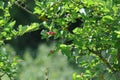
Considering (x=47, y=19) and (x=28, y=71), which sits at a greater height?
(x=47, y=19)

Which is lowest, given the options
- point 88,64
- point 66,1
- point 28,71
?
point 28,71

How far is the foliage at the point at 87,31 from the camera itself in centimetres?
239

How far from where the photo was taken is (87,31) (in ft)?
8.21

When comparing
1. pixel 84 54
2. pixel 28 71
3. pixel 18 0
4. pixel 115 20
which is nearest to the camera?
pixel 115 20

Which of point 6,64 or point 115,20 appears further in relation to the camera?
point 6,64

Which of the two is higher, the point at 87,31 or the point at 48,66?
the point at 87,31

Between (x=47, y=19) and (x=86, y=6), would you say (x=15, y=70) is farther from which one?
(x=86, y=6)

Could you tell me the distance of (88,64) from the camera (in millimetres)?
2693

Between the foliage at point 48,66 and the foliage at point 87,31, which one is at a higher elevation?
the foliage at point 87,31

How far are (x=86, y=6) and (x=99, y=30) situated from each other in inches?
5.6

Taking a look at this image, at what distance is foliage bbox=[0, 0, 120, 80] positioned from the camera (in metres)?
2.39

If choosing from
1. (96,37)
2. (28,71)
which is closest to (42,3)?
(96,37)

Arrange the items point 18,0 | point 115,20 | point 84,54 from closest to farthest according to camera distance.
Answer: point 115,20 < point 84,54 < point 18,0

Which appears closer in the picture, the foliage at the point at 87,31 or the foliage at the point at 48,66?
the foliage at the point at 87,31
